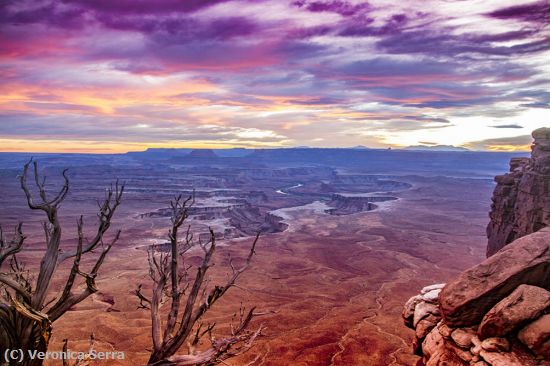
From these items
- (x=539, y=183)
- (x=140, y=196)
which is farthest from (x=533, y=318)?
(x=140, y=196)

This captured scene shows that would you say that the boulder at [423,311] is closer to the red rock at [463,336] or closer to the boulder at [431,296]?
the boulder at [431,296]

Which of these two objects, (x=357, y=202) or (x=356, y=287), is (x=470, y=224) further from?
(x=356, y=287)

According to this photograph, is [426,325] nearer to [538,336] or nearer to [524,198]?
[538,336]

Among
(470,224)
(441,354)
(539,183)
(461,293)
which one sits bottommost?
(470,224)

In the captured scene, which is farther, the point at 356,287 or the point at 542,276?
the point at 356,287

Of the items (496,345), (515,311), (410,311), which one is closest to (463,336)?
(496,345)

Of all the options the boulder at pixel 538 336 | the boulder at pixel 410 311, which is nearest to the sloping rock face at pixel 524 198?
the boulder at pixel 410 311

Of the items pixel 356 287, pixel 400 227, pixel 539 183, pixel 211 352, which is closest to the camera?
pixel 211 352
